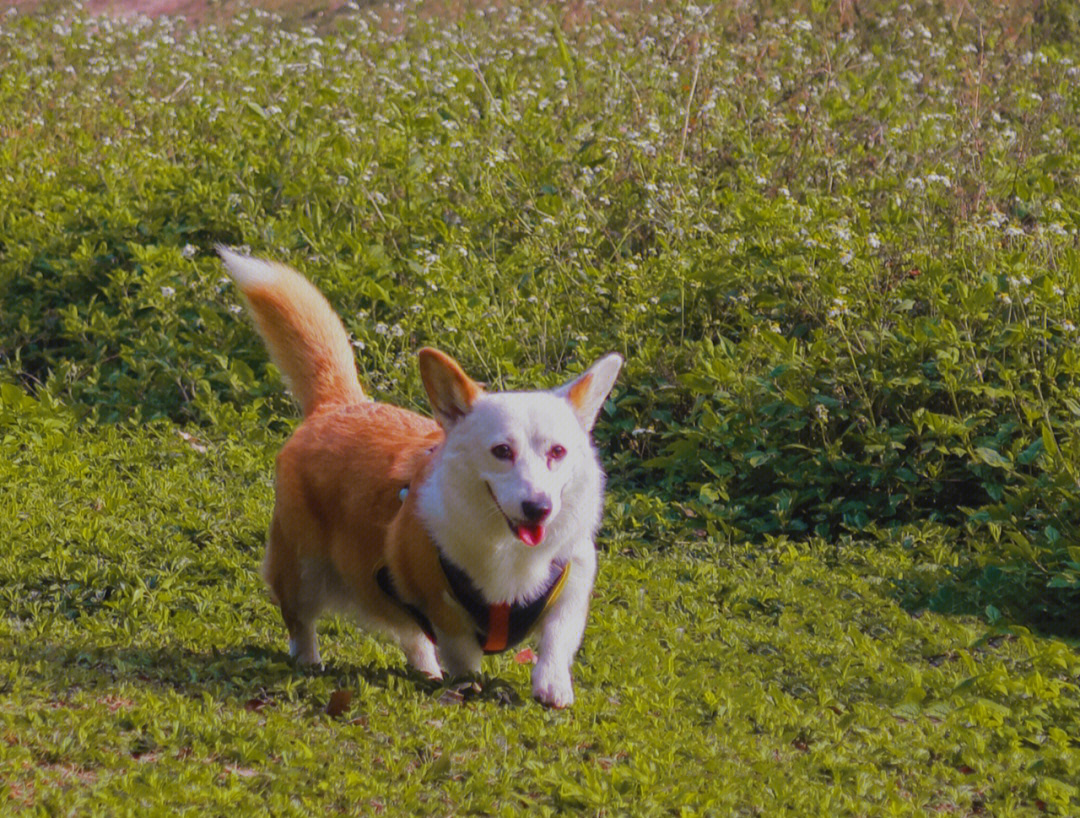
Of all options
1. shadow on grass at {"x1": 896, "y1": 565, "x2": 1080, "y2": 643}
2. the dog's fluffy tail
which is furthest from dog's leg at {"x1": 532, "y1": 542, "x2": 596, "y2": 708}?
shadow on grass at {"x1": 896, "y1": 565, "x2": 1080, "y2": 643}

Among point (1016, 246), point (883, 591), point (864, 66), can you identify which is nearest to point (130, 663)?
point (883, 591)

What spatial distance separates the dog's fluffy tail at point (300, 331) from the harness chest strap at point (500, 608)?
1135mm

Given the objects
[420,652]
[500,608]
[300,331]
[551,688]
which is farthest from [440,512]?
[300,331]

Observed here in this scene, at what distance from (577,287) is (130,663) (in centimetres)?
467

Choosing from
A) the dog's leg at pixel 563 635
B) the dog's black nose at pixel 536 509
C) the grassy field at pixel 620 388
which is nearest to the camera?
the dog's black nose at pixel 536 509

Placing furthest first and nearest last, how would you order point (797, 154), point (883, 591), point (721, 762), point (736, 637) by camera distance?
point (797, 154) < point (883, 591) < point (736, 637) < point (721, 762)

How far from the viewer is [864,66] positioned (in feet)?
35.2

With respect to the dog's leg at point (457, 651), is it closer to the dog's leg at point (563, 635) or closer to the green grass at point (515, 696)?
the green grass at point (515, 696)

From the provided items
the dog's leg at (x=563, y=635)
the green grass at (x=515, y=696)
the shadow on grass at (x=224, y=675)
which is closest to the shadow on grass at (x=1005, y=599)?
the green grass at (x=515, y=696)

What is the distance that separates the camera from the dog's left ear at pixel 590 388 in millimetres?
4270

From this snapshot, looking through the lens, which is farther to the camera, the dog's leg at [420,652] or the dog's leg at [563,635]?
the dog's leg at [420,652]

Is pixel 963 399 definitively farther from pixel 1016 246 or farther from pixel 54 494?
pixel 54 494

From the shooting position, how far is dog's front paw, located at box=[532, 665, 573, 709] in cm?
425

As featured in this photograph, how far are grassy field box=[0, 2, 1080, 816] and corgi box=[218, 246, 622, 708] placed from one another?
0.27 m
